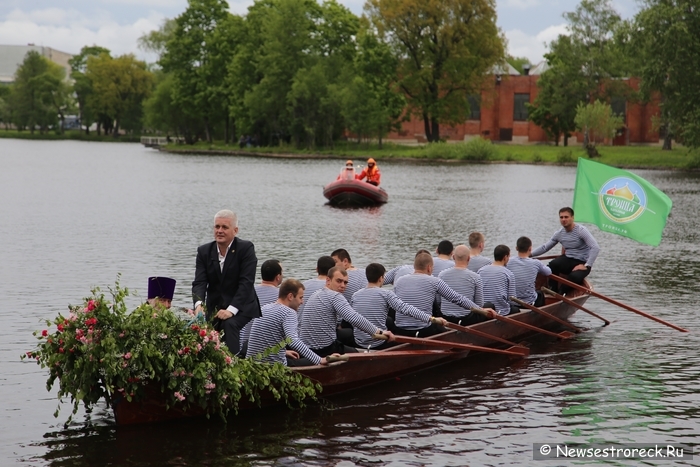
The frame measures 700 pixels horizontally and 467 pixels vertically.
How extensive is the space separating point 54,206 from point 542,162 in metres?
46.5

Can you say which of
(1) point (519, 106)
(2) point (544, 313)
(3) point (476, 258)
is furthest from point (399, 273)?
(1) point (519, 106)

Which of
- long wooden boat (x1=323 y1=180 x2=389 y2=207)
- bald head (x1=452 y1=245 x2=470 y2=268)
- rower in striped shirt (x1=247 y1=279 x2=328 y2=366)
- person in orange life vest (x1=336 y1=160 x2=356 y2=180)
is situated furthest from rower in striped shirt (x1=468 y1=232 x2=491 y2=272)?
person in orange life vest (x1=336 y1=160 x2=356 y2=180)

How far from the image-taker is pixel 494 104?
335 ft

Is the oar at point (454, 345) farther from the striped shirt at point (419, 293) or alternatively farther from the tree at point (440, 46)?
the tree at point (440, 46)

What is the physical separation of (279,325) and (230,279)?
0.73 meters

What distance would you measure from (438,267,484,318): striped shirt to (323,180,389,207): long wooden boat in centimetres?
2619

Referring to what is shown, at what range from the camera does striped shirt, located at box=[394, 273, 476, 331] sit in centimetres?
1245

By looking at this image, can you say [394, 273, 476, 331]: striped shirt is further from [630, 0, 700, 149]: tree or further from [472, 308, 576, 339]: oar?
[630, 0, 700, 149]: tree

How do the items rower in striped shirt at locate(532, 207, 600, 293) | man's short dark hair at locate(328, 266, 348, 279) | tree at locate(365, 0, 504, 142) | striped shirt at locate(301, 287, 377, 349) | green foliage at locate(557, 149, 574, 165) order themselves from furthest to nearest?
tree at locate(365, 0, 504, 142), green foliage at locate(557, 149, 574, 165), rower in striped shirt at locate(532, 207, 600, 293), man's short dark hair at locate(328, 266, 348, 279), striped shirt at locate(301, 287, 377, 349)

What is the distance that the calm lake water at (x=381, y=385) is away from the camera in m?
9.58

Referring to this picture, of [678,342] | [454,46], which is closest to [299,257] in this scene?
[678,342]

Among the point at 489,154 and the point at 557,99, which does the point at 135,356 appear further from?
the point at 557,99

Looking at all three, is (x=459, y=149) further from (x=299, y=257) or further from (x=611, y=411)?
(x=611, y=411)

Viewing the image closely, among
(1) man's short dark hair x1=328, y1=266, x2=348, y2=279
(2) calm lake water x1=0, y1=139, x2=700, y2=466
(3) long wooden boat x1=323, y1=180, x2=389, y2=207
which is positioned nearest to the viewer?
(2) calm lake water x1=0, y1=139, x2=700, y2=466
